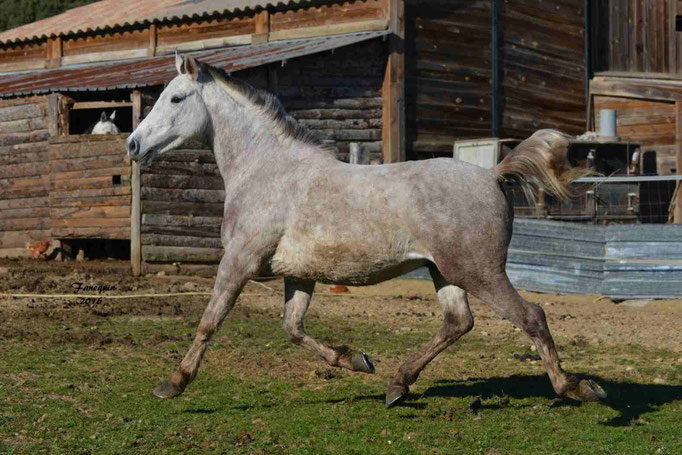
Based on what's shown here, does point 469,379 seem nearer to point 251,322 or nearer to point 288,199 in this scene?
point 288,199

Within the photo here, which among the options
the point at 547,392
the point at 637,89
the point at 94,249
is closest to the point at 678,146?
the point at 637,89

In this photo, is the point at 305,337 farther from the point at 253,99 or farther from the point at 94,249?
the point at 94,249

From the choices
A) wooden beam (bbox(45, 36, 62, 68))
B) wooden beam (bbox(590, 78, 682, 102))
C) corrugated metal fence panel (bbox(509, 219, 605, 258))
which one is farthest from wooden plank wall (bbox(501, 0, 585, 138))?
wooden beam (bbox(45, 36, 62, 68))

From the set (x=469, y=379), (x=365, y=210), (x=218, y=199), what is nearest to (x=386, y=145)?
(x=218, y=199)

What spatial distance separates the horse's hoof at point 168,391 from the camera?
21.0ft

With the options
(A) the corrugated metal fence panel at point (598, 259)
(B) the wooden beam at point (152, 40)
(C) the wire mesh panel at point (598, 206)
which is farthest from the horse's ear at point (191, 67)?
(B) the wooden beam at point (152, 40)

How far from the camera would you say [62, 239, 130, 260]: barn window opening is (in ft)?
60.7

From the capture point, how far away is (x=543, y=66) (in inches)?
861

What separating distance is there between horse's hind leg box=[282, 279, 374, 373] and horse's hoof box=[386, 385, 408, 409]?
0.73 ft

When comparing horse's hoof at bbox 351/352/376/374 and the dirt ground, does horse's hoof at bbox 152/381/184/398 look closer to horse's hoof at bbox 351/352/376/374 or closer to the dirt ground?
horse's hoof at bbox 351/352/376/374

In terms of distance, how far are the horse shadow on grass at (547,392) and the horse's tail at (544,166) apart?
5.44 feet

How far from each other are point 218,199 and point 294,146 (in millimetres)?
9997

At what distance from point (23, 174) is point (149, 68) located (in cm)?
355

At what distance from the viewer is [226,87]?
7.12 m
